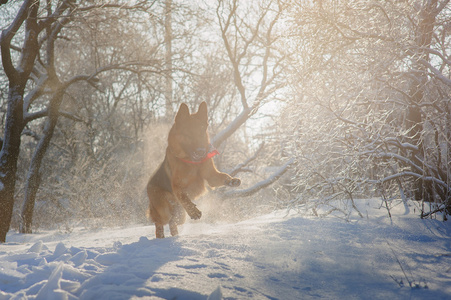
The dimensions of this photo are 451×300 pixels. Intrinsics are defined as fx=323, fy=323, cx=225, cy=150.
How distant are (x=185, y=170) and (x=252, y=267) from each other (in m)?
1.87

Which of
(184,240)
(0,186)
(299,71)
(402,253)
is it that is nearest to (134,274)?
(184,240)

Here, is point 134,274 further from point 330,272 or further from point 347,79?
point 347,79

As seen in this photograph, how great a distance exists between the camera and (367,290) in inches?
97.0

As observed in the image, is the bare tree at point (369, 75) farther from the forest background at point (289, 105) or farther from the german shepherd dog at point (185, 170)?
the german shepherd dog at point (185, 170)

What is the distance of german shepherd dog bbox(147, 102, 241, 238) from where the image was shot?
4.29 meters

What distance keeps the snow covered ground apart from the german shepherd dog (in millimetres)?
801

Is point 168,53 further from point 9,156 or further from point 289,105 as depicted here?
point 289,105

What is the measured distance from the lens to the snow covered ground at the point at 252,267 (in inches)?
89.4

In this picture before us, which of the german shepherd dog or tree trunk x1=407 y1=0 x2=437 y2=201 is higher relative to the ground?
tree trunk x1=407 y1=0 x2=437 y2=201

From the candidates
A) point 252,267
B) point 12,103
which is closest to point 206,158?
point 252,267

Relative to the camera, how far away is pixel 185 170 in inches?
172

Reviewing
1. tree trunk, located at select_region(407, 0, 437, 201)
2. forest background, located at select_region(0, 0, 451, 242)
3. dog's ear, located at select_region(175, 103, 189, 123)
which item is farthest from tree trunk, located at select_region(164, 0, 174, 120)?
tree trunk, located at select_region(407, 0, 437, 201)

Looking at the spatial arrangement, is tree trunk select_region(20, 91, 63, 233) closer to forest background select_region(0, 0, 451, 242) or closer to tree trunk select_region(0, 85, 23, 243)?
forest background select_region(0, 0, 451, 242)

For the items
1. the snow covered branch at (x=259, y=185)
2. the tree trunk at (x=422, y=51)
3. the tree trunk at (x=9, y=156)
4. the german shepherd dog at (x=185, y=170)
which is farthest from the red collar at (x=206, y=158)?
the snow covered branch at (x=259, y=185)
